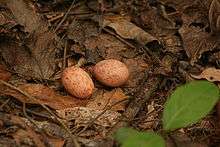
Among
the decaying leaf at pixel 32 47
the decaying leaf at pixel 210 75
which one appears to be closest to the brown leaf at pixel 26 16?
the decaying leaf at pixel 32 47

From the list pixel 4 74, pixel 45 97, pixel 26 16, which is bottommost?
pixel 45 97

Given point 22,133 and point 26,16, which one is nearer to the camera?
point 22,133

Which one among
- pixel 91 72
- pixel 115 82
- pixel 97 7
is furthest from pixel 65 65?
pixel 97 7

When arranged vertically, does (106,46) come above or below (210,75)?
above

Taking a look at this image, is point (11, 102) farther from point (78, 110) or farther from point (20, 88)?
point (78, 110)

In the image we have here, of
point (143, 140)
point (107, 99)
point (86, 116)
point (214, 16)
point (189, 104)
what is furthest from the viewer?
point (214, 16)

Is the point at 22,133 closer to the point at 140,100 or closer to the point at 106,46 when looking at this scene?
the point at 140,100

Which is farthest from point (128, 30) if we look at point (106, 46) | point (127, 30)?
point (106, 46)
